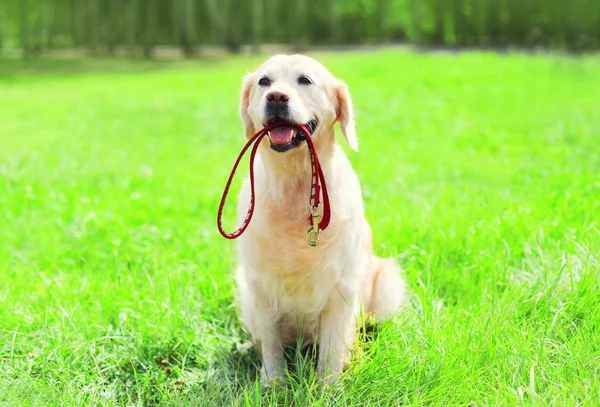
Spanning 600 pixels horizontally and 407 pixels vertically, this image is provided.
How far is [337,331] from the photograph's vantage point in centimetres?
286

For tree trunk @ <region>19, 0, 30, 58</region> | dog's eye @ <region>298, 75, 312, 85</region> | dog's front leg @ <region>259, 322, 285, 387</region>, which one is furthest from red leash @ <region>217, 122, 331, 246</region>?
tree trunk @ <region>19, 0, 30, 58</region>

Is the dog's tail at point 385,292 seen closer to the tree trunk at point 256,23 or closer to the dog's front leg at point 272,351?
the dog's front leg at point 272,351

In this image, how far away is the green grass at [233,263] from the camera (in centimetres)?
261

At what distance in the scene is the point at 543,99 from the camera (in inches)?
459

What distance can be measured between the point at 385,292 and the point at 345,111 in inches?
37.4

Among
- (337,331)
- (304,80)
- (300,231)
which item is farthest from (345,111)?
(337,331)

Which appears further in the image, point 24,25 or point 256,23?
point 256,23

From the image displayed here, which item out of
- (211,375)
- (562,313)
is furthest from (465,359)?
(211,375)

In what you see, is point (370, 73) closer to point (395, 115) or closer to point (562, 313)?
point (395, 115)

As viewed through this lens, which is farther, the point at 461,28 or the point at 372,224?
the point at 461,28

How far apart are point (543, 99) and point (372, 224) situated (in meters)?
8.58

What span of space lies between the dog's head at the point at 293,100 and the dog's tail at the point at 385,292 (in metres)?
0.71

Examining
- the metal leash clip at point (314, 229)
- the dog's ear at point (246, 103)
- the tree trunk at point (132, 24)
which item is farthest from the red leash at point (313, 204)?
the tree trunk at point (132, 24)

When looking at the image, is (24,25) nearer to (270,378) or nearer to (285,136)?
(285,136)
